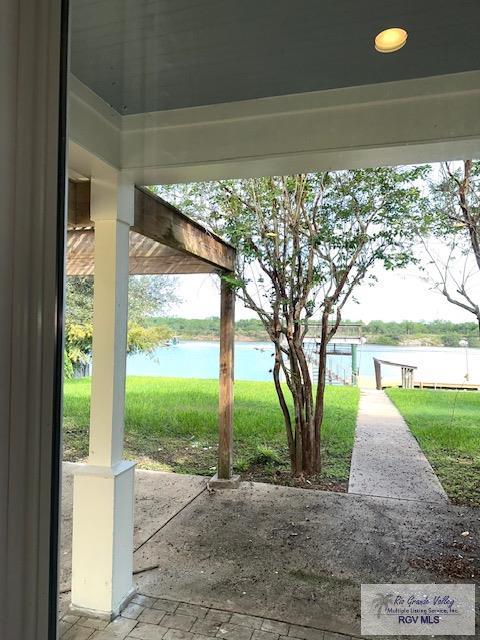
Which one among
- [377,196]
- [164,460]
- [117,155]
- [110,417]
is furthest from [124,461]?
[377,196]

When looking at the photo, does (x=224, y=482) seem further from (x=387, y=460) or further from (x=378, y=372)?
(x=378, y=372)

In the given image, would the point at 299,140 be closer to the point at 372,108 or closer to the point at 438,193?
the point at 372,108

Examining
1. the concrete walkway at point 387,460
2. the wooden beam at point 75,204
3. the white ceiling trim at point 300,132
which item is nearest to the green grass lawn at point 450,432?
the concrete walkway at point 387,460

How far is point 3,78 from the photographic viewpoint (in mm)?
307

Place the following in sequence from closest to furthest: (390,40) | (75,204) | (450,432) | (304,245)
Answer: (75,204) < (390,40) < (450,432) < (304,245)

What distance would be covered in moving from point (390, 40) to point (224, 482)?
2397 mm

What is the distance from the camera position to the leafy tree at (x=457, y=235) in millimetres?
1579

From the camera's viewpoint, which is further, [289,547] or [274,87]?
[289,547]

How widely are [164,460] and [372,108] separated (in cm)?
179

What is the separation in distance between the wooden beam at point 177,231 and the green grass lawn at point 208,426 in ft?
2.22

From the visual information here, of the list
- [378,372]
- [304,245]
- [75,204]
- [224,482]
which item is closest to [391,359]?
[378,372]

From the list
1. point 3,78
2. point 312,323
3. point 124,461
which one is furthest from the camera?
point 312,323

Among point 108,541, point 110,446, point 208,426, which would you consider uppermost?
point 110,446

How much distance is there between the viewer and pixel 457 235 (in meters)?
1.67
